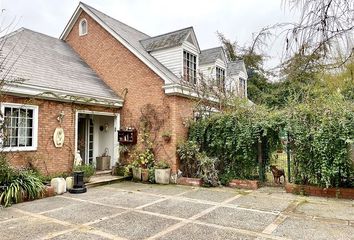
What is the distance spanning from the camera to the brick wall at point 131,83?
1124cm

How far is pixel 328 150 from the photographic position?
26.5ft

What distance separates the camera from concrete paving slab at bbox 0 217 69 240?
5.18 m

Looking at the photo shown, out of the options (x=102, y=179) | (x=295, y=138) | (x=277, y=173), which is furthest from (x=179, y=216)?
(x=102, y=179)

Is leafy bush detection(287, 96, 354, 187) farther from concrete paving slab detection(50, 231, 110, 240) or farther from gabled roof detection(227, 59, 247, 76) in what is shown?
Answer: gabled roof detection(227, 59, 247, 76)

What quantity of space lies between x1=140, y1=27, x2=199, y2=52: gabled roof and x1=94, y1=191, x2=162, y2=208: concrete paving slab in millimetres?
7241

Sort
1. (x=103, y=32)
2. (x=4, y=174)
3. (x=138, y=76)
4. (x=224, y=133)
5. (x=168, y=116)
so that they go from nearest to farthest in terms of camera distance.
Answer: (x=4, y=174) < (x=224, y=133) < (x=168, y=116) < (x=138, y=76) < (x=103, y=32)

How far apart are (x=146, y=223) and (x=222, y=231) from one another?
1.61m

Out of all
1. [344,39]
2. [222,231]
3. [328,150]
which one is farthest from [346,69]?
[328,150]

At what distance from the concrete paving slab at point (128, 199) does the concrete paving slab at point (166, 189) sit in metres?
0.67

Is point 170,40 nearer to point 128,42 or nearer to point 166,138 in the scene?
point 128,42

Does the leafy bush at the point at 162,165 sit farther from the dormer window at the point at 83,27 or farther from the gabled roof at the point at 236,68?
the gabled roof at the point at 236,68

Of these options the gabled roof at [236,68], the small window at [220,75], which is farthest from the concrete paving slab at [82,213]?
the gabled roof at [236,68]

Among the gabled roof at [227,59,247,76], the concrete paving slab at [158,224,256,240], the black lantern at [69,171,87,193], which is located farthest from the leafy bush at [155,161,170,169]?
the gabled roof at [227,59,247,76]

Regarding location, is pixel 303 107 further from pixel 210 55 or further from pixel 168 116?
pixel 210 55
